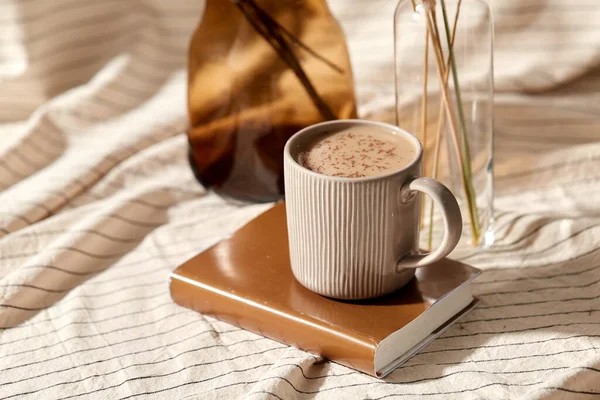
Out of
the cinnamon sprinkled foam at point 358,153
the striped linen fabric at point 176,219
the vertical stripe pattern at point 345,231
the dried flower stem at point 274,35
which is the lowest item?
the striped linen fabric at point 176,219

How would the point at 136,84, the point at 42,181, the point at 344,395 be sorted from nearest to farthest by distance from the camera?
1. the point at 344,395
2. the point at 42,181
3. the point at 136,84

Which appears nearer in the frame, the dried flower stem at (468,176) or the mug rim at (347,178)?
the mug rim at (347,178)

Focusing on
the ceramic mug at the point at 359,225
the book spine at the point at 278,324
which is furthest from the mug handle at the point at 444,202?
the book spine at the point at 278,324

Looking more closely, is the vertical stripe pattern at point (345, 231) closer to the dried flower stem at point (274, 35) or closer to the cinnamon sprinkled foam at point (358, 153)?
the cinnamon sprinkled foam at point (358, 153)

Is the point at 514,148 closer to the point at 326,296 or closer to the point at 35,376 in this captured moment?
the point at 326,296

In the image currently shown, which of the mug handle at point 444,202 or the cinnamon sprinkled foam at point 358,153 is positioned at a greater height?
the cinnamon sprinkled foam at point 358,153

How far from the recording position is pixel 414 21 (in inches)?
32.3

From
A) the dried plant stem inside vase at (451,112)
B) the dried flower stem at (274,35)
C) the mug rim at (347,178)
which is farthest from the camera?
the dried flower stem at (274,35)

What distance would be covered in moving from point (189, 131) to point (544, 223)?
0.42 m

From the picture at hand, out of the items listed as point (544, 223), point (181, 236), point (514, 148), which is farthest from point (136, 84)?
point (544, 223)

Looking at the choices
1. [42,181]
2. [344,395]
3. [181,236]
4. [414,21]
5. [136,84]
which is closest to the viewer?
[344,395]

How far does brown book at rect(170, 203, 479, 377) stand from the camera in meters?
0.69

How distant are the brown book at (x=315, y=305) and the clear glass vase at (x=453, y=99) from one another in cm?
12

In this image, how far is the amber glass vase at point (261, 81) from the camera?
0.90m
